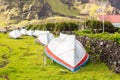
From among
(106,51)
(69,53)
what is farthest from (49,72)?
(106,51)

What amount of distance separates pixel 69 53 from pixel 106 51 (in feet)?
13.1

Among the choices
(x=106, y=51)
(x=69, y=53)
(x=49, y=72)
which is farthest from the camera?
(x=69, y=53)

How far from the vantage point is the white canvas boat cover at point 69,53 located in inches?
1221

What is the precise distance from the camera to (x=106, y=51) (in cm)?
3191

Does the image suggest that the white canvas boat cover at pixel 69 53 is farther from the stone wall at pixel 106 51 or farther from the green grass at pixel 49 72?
the stone wall at pixel 106 51

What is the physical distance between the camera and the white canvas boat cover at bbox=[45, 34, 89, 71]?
3101cm

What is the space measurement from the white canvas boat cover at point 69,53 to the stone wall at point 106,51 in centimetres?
166

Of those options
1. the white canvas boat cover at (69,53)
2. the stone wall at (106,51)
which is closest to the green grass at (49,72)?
the white canvas boat cover at (69,53)

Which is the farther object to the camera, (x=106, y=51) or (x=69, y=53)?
(x=69, y=53)

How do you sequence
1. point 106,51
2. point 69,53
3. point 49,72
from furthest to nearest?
1. point 69,53
2. point 106,51
3. point 49,72

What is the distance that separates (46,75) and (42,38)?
117 ft

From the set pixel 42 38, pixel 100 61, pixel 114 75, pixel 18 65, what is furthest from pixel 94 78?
pixel 42 38

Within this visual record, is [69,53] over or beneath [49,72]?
over

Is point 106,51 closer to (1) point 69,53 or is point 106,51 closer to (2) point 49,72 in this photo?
(1) point 69,53
